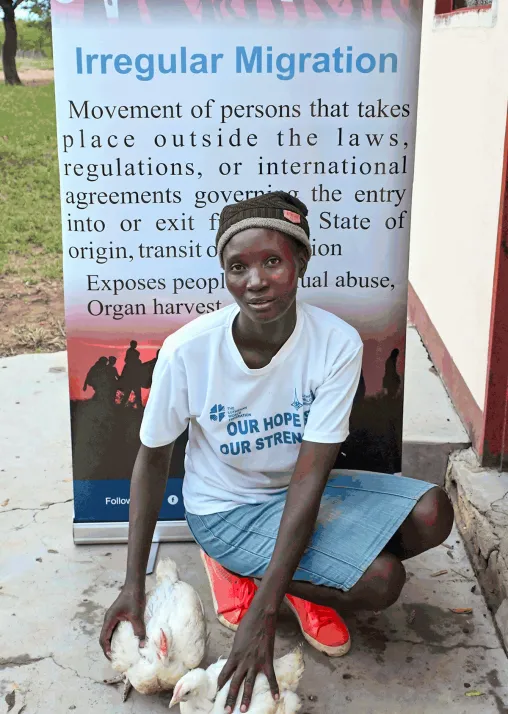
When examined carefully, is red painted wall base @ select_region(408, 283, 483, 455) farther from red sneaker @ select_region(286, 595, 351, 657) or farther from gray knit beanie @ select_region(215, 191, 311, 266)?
gray knit beanie @ select_region(215, 191, 311, 266)

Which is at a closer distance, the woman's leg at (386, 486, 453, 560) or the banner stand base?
the woman's leg at (386, 486, 453, 560)

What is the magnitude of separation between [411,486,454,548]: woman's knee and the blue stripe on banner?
Answer: 93 cm

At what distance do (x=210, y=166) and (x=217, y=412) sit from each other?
82 centimetres

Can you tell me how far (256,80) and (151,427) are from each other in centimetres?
114

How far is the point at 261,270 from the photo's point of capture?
2.33 m

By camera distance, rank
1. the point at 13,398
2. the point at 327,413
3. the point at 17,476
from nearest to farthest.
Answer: the point at 327,413 → the point at 17,476 → the point at 13,398

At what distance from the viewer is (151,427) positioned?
2525mm

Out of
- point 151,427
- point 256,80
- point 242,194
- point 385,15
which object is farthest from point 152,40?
point 151,427

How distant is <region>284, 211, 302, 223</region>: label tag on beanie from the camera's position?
7.71 feet

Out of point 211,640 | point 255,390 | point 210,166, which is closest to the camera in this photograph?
point 255,390

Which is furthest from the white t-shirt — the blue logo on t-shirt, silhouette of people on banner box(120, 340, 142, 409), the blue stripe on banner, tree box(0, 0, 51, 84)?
tree box(0, 0, 51, 84)

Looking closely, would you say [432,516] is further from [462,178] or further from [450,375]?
[462,178]

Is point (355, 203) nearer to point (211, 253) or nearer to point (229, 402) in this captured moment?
point (211, 253)

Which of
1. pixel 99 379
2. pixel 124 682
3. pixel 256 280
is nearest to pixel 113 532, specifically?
pixel 99 379
